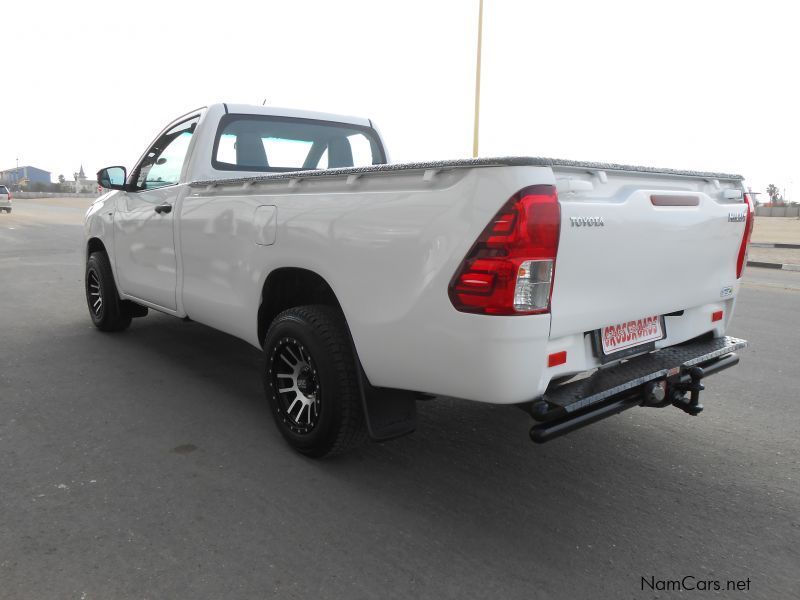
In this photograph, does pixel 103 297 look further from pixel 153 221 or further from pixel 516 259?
pixel 516 259

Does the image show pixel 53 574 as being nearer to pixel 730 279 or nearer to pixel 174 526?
pixel 174 526

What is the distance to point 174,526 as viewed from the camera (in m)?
2.77

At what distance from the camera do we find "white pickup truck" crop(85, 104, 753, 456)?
2439 mm

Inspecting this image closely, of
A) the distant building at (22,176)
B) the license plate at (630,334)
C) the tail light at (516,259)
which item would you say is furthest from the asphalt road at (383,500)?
the distant building at (22,176)

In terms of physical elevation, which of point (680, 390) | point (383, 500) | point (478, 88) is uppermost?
point (478, 88)

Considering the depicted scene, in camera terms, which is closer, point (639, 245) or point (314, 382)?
point (639, 245)

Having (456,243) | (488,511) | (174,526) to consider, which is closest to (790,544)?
(488,511)

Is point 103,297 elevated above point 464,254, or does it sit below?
below

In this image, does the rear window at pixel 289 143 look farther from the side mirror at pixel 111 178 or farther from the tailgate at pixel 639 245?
the tailgate at pixel 639 245

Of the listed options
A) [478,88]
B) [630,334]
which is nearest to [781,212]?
[478,88]

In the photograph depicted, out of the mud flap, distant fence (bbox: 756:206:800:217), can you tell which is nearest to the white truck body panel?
the mud flap

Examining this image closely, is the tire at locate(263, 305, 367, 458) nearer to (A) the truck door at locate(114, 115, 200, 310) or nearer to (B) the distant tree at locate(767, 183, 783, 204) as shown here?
(A) the truck door at locate(114, 115, 200, 310)

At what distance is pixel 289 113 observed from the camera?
200 inches

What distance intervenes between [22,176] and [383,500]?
16181 centimetres
